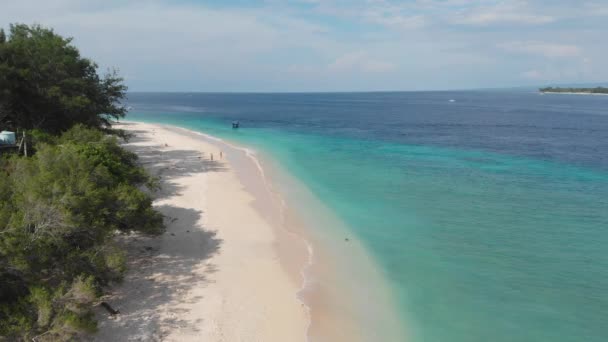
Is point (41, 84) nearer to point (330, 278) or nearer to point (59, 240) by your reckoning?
point (59, 240)

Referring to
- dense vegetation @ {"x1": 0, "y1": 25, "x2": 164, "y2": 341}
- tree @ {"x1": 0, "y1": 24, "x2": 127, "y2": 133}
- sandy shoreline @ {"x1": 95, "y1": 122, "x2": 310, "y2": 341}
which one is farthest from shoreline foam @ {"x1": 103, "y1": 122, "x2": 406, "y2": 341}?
tree @ {"x1": 0, "y1": 24, "x2": 127, "y2": 133}

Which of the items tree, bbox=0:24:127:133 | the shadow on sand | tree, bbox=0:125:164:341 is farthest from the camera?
tree, bbox=0:24:127:133

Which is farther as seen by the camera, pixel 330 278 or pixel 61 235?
pixel 330 278

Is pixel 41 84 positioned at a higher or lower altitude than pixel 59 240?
higher

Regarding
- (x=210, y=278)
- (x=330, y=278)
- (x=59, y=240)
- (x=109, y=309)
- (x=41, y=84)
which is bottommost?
(x=330, y=278)

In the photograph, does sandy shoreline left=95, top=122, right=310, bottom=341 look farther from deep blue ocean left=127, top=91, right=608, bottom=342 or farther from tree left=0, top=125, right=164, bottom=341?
deep blue ocean left=127, top=91, right=608, bottom=342

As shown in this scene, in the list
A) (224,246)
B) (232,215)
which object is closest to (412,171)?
(232,215)

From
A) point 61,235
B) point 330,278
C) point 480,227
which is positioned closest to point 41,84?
point 61,235

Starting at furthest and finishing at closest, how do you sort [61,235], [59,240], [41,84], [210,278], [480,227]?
1. [41,84]
2. [480,227]
3. [210,278]
4. [61,235]
5. [59,240]
